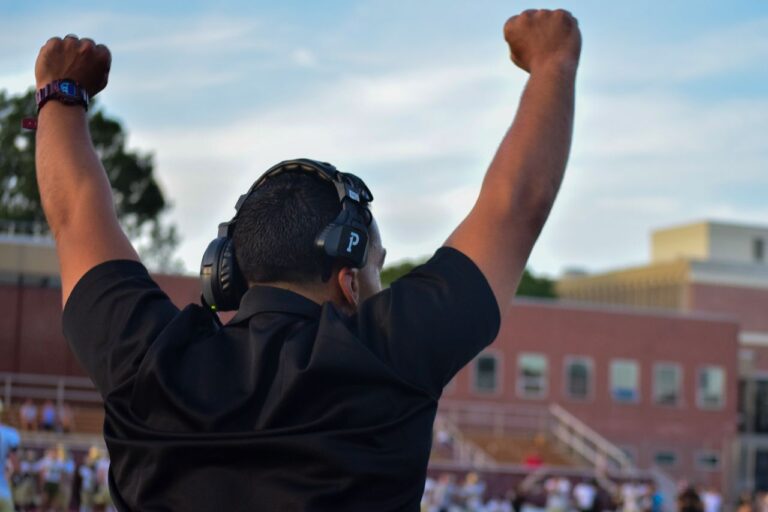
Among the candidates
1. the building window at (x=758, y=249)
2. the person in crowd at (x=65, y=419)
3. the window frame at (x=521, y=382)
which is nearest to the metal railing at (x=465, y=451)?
the window frame at (x=521, y=382)

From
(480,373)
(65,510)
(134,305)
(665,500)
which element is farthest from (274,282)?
(480,373)

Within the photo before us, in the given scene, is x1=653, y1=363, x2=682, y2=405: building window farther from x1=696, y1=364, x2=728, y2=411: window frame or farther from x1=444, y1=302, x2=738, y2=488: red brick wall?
x1=696, y1=364, x2=728, y2=411: window frame

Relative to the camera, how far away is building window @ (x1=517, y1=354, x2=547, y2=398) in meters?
49.7

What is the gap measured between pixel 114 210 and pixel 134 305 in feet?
0.76

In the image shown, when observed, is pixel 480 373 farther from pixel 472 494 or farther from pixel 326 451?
pixel 326 451

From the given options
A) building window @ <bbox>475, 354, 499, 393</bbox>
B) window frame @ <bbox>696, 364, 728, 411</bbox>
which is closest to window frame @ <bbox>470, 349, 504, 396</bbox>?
building window @ <bbox>475, 354, 499, 393</bbox>

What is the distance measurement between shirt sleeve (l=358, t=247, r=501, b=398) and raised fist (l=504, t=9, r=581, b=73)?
0.48 metres

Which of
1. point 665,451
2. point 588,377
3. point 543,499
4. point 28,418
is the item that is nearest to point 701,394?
point 665,451

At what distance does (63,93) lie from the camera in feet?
8.75

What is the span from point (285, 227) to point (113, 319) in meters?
0.34

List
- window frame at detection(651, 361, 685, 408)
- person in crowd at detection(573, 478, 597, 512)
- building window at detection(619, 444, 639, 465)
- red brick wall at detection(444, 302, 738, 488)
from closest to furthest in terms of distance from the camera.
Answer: person in crowd at detection(573, 478, 597, 512)
red brick wall at detection(444, 302, 738, 488)
building window at detection(619, 444, 639, 465)
window frame at detection(651, 361, 685, 408)

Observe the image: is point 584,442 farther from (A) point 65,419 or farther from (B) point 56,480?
(B) point 56,480

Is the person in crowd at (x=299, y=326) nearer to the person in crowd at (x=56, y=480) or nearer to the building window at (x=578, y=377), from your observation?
the person in crowd at (x=56, y=480)

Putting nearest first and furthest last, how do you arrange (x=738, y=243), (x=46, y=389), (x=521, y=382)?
(x=46, y=389), (x=521, y=382), (x=738, y=243)
